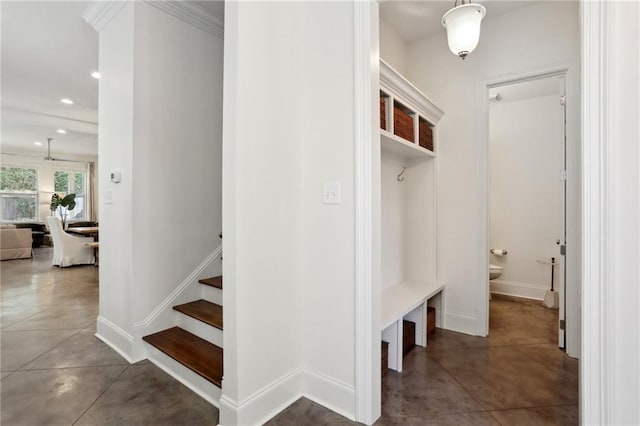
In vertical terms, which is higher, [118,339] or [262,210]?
[262,210]

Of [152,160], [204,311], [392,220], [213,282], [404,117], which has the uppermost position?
[404,117]

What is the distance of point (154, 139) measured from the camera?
2.35 metres

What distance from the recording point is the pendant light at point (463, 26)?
6.37 feet

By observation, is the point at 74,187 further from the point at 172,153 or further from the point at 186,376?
the point at 186,376

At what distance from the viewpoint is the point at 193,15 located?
2.55 m

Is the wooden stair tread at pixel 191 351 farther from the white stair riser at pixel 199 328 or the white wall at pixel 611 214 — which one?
the white wall at pixel 611 214

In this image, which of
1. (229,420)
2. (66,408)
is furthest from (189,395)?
(66,408)

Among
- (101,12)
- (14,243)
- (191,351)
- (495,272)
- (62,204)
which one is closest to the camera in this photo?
(191,351)

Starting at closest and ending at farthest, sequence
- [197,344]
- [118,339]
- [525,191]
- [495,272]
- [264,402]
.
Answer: [264,402]
[197,344]
[118,339]
[495,272]
[525,191]

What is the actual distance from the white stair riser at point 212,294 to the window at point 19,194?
31.2 feet

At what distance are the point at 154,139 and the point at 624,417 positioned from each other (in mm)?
3015

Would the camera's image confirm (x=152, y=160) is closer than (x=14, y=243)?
Yes

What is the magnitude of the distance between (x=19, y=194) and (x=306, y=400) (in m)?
10.9

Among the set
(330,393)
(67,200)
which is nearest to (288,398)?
(330,393)
